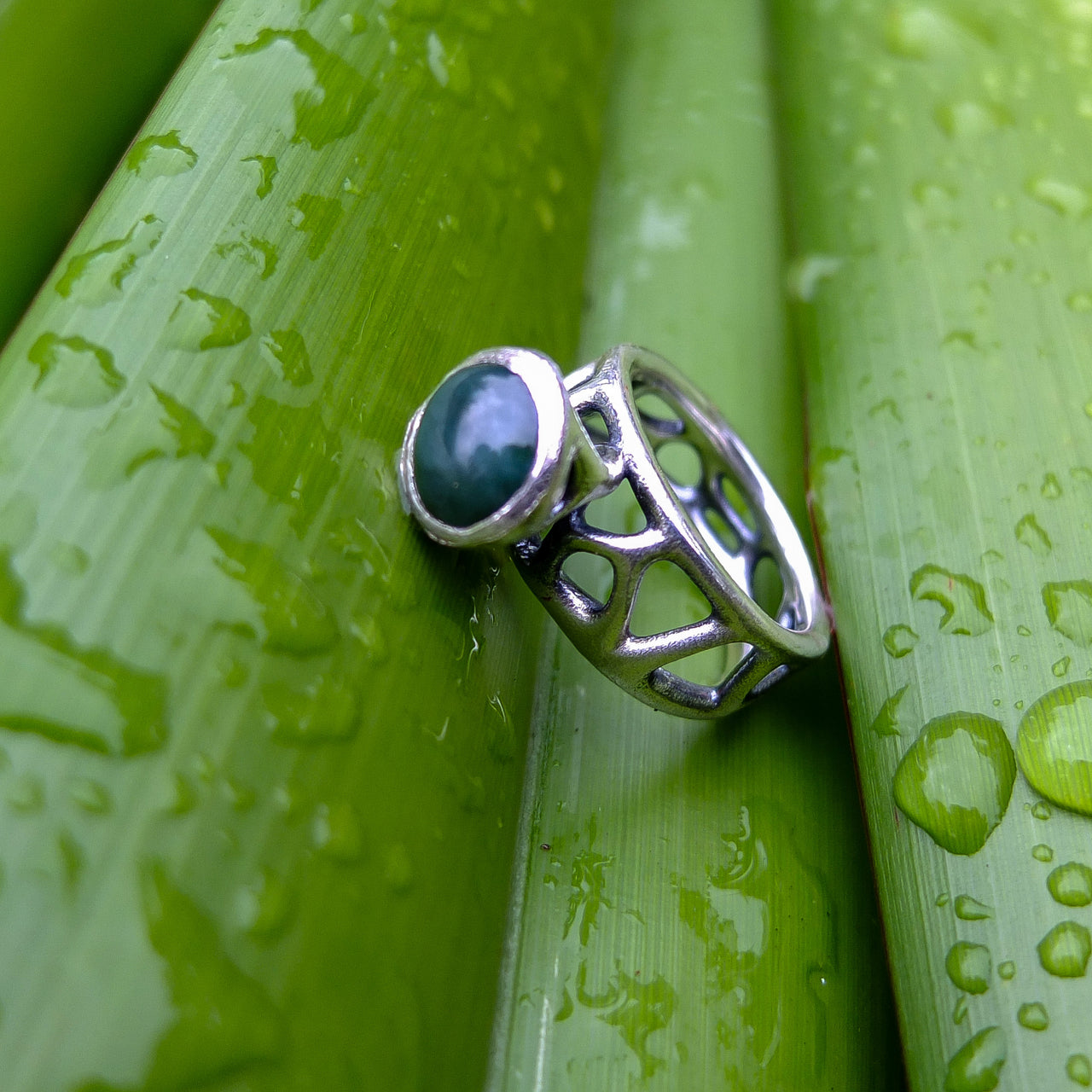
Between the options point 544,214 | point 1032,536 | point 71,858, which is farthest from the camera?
point 544,214

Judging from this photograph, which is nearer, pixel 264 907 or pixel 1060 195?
pixel 264 907

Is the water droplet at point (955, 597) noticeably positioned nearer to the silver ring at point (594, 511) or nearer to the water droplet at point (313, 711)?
the silver ring at point (594, 511)

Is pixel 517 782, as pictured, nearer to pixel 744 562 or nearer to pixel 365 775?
pixel 365 775

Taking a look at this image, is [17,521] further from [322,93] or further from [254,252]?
[322,93]

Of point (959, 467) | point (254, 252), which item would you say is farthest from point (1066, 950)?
point (254, 252)

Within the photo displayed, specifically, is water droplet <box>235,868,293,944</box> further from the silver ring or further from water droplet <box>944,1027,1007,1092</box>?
water droplet <box>944,1027,1007,1092</box>

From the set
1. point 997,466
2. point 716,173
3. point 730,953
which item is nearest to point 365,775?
point 730,953

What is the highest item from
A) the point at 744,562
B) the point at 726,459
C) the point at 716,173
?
the point at 716,173
